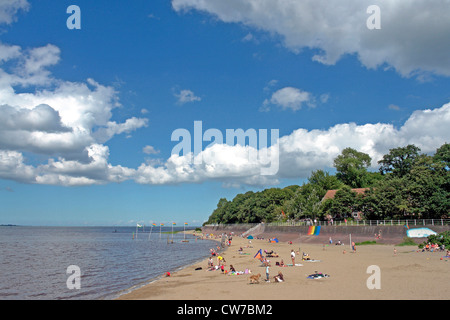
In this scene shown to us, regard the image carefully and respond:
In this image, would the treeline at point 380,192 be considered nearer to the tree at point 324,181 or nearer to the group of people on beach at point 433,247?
A: the tree at point 324,181

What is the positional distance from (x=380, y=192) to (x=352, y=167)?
48651 mm

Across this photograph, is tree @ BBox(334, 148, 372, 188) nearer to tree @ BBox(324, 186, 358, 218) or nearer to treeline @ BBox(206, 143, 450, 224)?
treeline @ BBox(206, 143, 450, 224)

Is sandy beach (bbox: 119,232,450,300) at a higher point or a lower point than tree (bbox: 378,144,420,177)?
lower

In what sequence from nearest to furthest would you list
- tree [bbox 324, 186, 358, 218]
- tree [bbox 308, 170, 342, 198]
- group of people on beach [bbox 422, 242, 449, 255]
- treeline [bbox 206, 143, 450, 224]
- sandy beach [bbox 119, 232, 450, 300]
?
sandy beach [bbox 119, 232, 450, 300] → group of people on beach [bbox 422, 242, 449, 255] → treeline [bbox 206, 143, 450, 224] → tree [bbox 324, 186, 358, 218] → tree [bbox 308, 170, 342, 198]

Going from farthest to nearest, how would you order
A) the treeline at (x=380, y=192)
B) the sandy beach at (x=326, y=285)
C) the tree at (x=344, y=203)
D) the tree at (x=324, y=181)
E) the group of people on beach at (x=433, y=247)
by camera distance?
the tree at (x=324, y=181), the tree at (x=344, y=203), the treeline at (x=380, y=192), the group of people on beach at (x=433, y=247), the sandy beach at (x=326, y=285)

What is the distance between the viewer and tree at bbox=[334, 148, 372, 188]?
10700cm

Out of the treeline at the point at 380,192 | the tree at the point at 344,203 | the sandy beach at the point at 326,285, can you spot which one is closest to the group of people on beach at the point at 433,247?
the sandy beach at the point at 326,285

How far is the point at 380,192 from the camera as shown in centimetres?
6062

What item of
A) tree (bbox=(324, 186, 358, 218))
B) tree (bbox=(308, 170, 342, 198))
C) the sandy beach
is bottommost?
the sandy beach

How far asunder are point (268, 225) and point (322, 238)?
3256 centimetres

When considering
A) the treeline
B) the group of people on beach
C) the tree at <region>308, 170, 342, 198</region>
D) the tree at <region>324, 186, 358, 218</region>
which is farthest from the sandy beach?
the tree at <region>308, 170, 342, 198</region>

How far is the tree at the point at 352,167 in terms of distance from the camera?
107000mm
